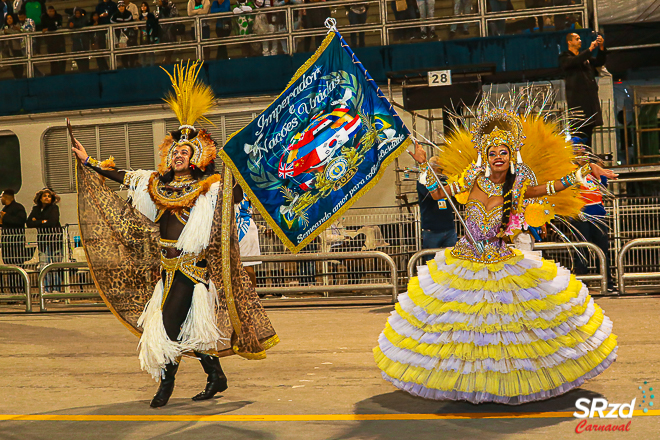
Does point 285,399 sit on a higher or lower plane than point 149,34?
lower

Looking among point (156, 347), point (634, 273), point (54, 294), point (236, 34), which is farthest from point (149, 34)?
point (156, 347)

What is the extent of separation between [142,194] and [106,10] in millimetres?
13720

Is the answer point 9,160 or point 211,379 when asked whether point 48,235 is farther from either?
point 211,379

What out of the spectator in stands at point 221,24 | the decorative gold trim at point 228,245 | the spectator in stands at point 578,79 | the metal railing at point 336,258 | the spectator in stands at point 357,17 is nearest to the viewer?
the decorative gold trim at point 228,245

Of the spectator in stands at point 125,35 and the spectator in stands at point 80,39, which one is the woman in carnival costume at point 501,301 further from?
the spectator in stands at point 80,39

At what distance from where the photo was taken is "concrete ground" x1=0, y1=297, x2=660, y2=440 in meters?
5.05

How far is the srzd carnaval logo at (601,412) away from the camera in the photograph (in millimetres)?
4855

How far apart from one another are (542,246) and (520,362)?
6510 millimetres

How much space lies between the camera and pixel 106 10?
1836cm

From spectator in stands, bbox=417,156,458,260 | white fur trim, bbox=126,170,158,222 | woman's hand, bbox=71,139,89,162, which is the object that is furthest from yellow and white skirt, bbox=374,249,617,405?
spectator in stands, bbox=417,156,458,260

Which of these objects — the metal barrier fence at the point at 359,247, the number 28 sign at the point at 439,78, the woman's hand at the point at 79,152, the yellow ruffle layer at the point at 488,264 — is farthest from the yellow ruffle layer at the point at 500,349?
the number 28 sign at the point at 439,78

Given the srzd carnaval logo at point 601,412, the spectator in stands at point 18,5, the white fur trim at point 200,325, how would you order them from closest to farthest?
the srzd carnaval logo at point 601,412
the white fur trim at point 200,325
the spectator in stands at point 18,5

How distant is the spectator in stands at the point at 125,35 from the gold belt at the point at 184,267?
13.3m

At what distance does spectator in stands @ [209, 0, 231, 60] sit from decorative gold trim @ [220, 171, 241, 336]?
12.2m
